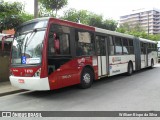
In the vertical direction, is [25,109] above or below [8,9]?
below

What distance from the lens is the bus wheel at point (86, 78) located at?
9845mm

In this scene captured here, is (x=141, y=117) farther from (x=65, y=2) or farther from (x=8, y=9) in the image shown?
(x=65, y=2)

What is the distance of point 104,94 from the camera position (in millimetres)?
8781

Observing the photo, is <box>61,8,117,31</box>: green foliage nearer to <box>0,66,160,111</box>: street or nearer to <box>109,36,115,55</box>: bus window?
<box>109,36,115,55</box>: bus window

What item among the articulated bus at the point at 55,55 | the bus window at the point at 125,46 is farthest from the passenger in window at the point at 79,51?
the bus window at the point at 125,46

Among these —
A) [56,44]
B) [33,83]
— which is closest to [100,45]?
[56,44]

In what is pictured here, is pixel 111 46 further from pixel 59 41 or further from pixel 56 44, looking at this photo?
pixel 56 44

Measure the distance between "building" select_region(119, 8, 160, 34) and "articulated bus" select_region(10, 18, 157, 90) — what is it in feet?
358

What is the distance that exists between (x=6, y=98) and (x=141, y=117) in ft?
17.2

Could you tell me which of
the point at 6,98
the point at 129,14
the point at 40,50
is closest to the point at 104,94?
the point at 40,50

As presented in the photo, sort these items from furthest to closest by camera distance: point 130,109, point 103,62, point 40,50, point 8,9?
point 8,9
point 103,62
point 40,50
point 130,109

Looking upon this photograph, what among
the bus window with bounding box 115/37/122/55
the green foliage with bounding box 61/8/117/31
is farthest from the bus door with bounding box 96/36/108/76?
the green foliage with bounding box 61/8/117/31

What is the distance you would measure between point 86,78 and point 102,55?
1.96 metres

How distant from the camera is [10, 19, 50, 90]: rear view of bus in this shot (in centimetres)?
786
